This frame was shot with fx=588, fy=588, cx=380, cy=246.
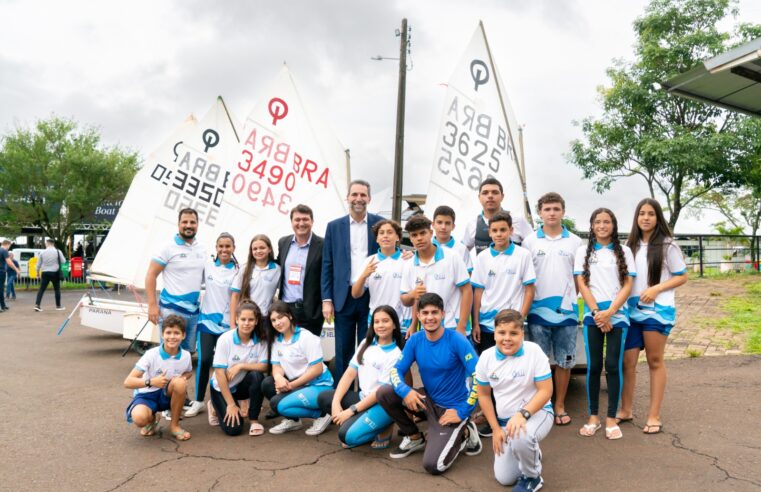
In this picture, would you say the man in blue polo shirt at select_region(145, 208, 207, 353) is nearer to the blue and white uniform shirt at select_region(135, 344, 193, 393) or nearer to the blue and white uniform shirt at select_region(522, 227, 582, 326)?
the blue and white uniform shirt at select_region(135, 344, 193, 393)

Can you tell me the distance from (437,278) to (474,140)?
9.66 ft

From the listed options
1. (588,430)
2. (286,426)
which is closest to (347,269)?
(286,426)

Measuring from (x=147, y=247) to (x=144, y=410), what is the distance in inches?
214

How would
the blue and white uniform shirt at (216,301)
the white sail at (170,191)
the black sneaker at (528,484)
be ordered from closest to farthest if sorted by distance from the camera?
the black sneaker at (528,484) < the blue and white uniform shirt at (216,301) < the white sail at (170,191)

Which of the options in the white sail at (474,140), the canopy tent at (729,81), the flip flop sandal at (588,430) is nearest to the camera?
the flip flop sandal at (588,430)

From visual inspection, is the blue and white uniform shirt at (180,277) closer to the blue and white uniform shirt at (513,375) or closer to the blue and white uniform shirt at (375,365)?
the blue and white uniform shirt at (375,365)

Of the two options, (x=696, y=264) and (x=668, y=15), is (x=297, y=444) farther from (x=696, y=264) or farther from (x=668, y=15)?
(x=668, y=15)

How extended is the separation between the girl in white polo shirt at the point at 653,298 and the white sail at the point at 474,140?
2176 millimetres

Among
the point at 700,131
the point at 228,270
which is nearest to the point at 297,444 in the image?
the point at 228,270

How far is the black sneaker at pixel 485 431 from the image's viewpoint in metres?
4.55

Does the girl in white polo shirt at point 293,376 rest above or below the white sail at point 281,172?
below

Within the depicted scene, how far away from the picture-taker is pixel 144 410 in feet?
14.5

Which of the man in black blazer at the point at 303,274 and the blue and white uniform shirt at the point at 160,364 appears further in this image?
the man in black blazer at the point at 303,274

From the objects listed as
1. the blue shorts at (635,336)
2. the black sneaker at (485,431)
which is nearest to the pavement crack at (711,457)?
the blue shorts at (635,336)
